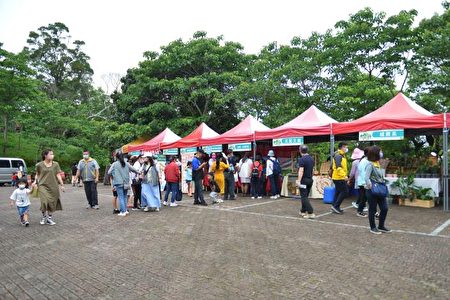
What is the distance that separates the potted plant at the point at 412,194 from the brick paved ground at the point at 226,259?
5.38 feet

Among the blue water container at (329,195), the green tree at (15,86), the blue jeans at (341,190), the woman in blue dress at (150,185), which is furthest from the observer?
the green tree at (15,86)

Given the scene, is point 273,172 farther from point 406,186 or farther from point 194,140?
point 194,140

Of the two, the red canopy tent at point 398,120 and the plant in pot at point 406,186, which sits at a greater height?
the red canopy tent at point 398,120

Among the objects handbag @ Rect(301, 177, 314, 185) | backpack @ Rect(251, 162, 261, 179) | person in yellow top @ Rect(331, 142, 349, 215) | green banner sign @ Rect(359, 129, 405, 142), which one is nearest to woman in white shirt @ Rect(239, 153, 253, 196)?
backpack @ Rect(251, 162, 261, 179)

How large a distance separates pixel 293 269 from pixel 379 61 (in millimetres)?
13648

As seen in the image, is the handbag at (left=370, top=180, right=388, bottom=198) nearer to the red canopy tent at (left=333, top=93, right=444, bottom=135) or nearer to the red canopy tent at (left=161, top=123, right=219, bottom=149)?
the red canopy tent at (left=333, top=93, right=444, bottom=135)

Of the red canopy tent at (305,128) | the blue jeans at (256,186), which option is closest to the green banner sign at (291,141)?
the red canopy tent at (305,128)

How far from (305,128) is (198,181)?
3.94 m

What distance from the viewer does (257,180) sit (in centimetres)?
1270

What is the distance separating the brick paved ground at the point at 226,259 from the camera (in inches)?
150

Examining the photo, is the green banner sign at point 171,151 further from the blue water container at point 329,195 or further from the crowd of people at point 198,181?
the blue water container at point 329,195

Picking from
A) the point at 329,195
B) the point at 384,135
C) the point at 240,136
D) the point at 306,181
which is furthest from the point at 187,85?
the point at 306,181

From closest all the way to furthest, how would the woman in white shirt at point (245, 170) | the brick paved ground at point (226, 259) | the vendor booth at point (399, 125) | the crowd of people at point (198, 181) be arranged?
the brick paved ground at point (226, 259) < the crowd of people at point (198, 181) < the vendor booth at point (399, 125) < the woman in white shirt at point (245, 170)

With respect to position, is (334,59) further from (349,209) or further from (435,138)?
(349,209)
